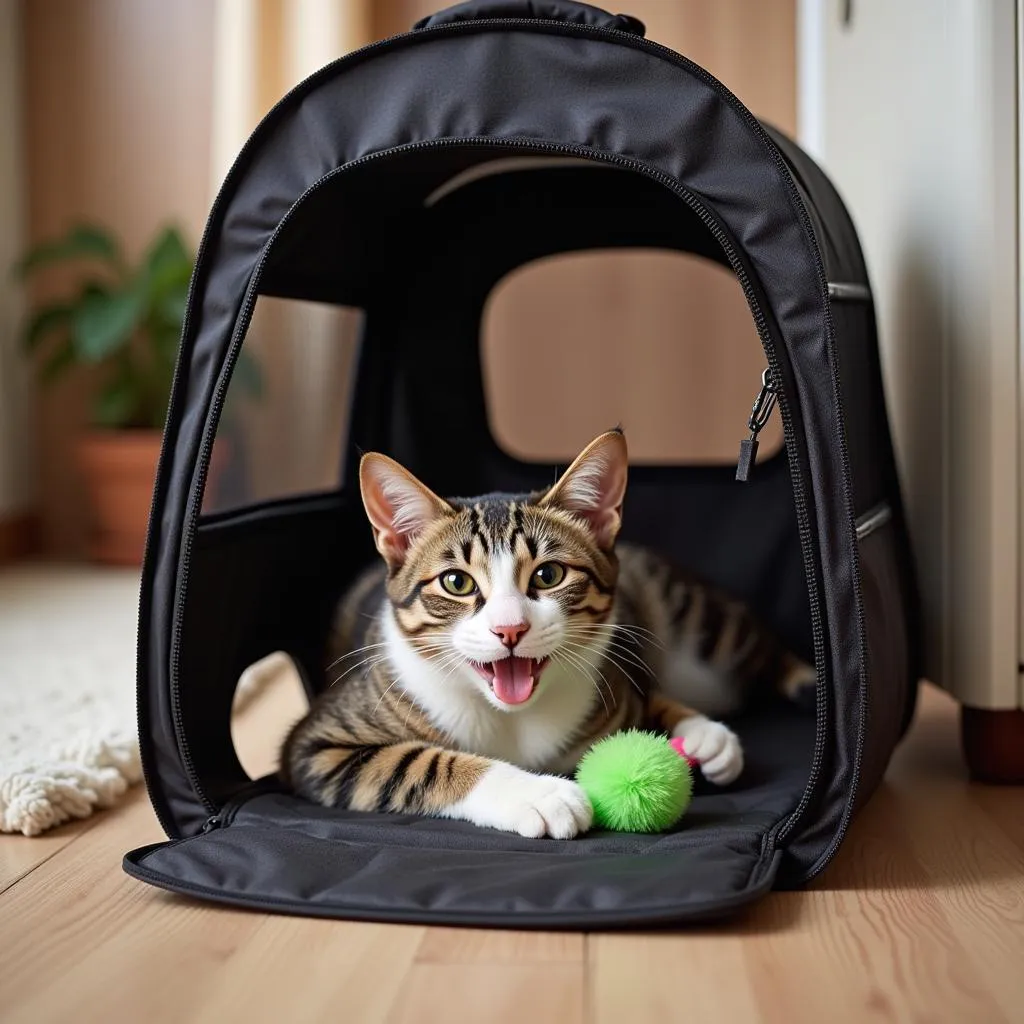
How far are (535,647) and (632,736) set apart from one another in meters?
0.16

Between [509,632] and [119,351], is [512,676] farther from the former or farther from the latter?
[119,351]

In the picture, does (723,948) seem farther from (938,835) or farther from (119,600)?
(119,600)

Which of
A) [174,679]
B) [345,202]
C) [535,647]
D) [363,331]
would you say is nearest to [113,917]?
[174,679]

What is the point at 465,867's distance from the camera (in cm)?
126

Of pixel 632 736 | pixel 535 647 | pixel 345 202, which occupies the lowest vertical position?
pixel 632 736

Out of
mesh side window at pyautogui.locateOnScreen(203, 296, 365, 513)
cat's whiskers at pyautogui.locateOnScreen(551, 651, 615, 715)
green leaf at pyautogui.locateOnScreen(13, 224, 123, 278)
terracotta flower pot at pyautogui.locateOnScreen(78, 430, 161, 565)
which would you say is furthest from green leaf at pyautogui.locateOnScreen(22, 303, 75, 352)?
cat's whiskers at pyautogui.locateOnScreen(551, 651, 615, 715)

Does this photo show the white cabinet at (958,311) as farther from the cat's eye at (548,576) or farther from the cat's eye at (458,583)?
the cat's eye at (458,583)

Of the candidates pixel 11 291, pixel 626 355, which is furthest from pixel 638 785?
pixel 11 291

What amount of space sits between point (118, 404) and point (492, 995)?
2.93 m

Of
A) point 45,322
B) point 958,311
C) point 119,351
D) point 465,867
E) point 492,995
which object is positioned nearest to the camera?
point 492,995

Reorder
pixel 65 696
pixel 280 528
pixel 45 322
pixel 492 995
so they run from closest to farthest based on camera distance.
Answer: pixel 492 995, pixel 280 528, pixel 65 696, pixel 45 322

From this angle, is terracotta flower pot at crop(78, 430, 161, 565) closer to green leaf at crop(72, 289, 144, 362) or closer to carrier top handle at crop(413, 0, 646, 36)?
green leaf at crop(72, 289, 144, 362)

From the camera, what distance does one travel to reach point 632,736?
1.42m

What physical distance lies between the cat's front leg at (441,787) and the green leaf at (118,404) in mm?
2365
